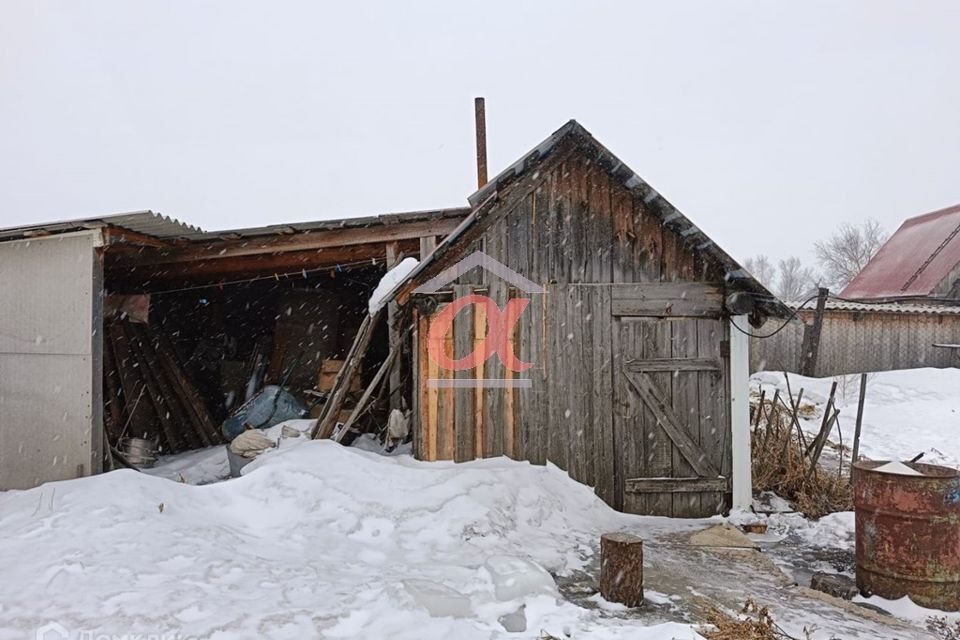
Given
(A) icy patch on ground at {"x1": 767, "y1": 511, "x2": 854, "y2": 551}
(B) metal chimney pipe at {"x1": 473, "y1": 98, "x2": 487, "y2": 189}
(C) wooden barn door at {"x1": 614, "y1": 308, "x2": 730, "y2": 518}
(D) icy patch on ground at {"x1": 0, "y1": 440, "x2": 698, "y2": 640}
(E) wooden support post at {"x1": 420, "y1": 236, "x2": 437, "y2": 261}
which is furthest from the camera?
(B) metal chimney pipe at {"x1": 473, "y1": 98, "x2": 487, "y2": 189}

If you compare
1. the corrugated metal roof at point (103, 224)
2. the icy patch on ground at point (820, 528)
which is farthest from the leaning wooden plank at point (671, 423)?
the corrugated metal roof at point (103, 224)

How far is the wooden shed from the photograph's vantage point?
7.38 m

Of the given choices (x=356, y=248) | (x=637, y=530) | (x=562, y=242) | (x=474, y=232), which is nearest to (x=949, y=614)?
(x=637, y=530)

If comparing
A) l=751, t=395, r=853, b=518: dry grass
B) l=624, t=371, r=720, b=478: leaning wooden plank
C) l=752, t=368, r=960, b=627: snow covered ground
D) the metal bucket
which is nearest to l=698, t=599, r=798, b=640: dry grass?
l=752, t=368, r=960, b=627: snow covered ground

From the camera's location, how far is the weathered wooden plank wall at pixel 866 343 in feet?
54.7

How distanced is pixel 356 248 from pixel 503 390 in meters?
3.05

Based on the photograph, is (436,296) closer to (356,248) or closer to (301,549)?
(356,248)

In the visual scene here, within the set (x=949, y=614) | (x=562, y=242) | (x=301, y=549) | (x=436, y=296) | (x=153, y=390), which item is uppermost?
(x=562, y=242)

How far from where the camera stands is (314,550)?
5.37 metres

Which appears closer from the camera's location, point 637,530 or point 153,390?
point 637,530

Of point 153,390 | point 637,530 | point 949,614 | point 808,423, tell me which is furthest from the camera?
point 808,423

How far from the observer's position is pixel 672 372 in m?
7.84

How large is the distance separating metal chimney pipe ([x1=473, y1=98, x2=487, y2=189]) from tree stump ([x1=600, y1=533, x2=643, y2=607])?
307 inches

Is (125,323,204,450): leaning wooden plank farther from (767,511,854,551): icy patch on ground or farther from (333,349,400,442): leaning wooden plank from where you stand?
(767,511,854,551): icy patch on ground
